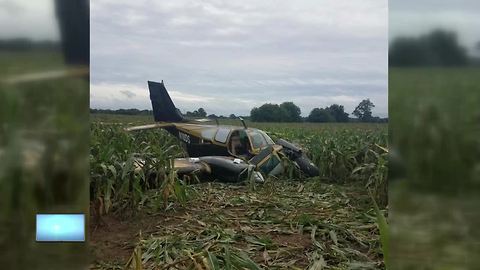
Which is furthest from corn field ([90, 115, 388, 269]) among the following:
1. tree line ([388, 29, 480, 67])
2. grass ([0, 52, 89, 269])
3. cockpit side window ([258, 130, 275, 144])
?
tree line ([388, 29, 480, 67])

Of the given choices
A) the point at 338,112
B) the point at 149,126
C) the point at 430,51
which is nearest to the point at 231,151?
the point at 149,126

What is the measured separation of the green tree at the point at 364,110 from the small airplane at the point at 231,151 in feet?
0.85

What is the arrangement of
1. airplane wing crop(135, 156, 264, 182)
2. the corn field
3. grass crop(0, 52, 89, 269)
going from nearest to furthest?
grass crop(0, 52, 89, 269) < the corn field < airplane wing crop(135, 156, 264, 182)

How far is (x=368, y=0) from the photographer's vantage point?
140 centimetres

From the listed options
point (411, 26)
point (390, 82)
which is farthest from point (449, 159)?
point (411, 26)

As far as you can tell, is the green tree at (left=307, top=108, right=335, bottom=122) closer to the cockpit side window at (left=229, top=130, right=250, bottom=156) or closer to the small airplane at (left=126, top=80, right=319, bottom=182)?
the small airplane at (left=126, top=80, right=319, bottom=182)

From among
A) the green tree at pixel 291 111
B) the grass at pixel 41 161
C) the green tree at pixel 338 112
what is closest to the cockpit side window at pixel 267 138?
the green tree at pixel 291 111

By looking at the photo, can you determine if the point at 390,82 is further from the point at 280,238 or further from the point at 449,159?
the point at 280,238

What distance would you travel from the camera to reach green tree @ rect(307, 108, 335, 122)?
1.55 m

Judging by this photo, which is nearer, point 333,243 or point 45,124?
point 45,124

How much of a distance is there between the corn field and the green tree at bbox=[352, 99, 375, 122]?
30 mm

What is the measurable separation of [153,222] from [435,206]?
35.9 inches

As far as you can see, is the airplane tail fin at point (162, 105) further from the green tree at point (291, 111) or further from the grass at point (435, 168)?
the grass at point (435, 168)

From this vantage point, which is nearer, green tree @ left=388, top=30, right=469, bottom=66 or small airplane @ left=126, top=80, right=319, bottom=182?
green tree @ left=388, top=30, right=469, bottom=66
